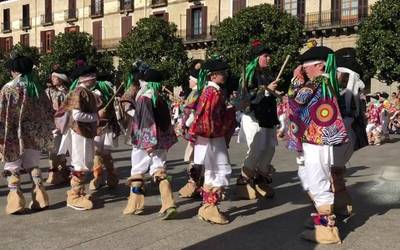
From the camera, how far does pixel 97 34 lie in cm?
4419

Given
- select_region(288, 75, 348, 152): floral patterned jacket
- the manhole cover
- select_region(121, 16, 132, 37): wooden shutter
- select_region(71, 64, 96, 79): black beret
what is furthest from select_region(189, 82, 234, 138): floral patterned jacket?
select_region(121, 16, 132, 37): wooden shutter

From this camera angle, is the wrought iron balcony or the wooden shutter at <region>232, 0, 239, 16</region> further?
the wrought iron balcony

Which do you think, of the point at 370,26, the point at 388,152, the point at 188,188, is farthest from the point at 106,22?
the point at 188,188

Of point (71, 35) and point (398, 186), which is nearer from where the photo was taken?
point (398, 186)

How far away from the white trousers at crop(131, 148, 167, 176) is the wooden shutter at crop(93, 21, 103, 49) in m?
39.1

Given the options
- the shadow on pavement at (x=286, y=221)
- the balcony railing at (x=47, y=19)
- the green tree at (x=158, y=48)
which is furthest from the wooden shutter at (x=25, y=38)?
the shadow on pavement at (x=286, y=221)

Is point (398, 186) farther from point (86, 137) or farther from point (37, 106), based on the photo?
point (37, 106)

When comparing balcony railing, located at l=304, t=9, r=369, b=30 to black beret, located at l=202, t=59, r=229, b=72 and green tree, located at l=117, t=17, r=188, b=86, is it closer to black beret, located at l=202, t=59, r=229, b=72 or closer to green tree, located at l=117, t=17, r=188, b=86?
green tree, located at l=117, t=17, r=188, b=86

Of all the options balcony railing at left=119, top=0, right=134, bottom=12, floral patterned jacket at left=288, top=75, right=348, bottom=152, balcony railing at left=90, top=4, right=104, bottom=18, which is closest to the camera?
floral patterned jacket at left=288, top=75, right=348, bottom=152

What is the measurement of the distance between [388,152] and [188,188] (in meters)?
7.28

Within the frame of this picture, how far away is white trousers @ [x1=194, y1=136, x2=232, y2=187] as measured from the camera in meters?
5.61

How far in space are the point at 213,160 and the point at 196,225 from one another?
0.69 meters

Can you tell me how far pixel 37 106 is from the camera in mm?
6363

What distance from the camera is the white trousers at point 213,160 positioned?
5613 millimetres
